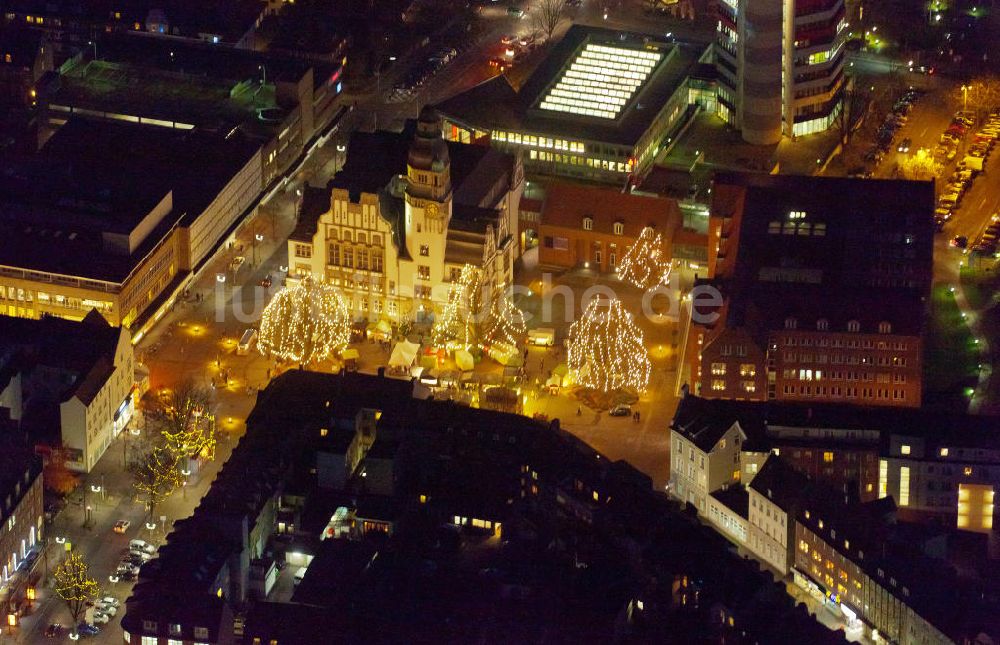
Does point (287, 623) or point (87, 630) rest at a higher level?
point (287, 623)

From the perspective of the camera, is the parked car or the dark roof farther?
the parked car

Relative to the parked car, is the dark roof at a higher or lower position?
higher

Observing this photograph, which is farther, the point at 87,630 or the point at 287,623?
the point at 87,630

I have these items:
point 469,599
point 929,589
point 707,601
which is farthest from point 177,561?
point 929,589

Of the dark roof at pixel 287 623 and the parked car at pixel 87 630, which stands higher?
the dark roof at pixel 287 623

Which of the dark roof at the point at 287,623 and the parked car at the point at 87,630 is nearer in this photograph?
the dark roof at the point at 287,623

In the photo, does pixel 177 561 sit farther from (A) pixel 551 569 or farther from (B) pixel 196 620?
(A) pixel 551 569

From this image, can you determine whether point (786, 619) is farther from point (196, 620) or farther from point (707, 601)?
point (196, 620)

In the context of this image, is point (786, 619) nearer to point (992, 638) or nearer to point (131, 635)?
point (992, 638)

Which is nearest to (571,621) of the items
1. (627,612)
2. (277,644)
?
(627,612)
